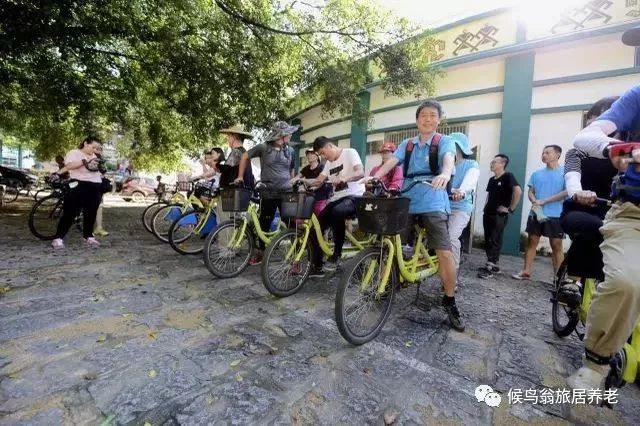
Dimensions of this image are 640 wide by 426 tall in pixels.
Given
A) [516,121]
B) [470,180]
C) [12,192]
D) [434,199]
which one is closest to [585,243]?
[434,199]

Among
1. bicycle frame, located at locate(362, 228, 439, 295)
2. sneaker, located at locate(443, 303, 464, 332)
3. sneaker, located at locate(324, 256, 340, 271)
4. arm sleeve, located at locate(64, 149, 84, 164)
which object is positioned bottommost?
sneaker, located at locate(443, 303, 464, 332)

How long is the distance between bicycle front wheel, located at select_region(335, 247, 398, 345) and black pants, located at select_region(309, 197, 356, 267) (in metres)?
1.28

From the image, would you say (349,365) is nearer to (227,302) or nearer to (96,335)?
(227,302)

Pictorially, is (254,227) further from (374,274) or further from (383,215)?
(383,215)

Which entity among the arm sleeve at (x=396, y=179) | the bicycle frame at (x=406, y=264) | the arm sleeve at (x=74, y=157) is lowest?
the bicycle frame at (x=406, y=264)

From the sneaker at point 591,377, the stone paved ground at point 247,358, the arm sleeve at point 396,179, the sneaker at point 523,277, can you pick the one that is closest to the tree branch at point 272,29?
the arm sleeve at point 396,179

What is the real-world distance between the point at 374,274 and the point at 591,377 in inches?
58.0

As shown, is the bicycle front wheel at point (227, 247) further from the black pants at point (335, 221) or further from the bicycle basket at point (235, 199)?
the black pants at point (335, 221)

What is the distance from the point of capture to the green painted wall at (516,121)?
7.43 metres

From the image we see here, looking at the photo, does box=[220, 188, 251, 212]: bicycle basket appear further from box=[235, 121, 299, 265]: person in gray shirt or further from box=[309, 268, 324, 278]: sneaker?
box=[309, 268, 324, 278]: sneaker

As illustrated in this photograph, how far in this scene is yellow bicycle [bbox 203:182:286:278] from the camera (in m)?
4.25

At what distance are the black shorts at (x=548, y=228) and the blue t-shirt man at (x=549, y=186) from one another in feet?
0.31

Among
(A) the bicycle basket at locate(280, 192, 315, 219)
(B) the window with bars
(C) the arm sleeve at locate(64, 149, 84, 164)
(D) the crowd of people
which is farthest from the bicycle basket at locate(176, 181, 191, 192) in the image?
(B) the window with bars

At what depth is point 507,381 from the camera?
2361 mm
